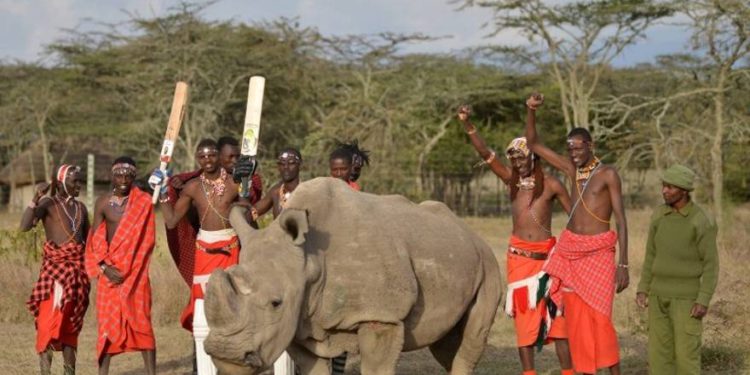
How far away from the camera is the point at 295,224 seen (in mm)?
5566

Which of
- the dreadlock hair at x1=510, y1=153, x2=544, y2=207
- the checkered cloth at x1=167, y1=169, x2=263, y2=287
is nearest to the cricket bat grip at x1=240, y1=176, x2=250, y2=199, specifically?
the checkered cloth at x1=167, y1=169, x2=263, y2=287

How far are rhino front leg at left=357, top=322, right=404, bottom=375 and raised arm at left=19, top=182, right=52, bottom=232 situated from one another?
11.4 feet

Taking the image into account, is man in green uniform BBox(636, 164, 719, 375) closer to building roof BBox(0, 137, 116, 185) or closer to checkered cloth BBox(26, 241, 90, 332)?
checkered cloth BBox(26, 241, 90, 332)

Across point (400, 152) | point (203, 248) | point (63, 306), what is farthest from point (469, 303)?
point (400, 152)

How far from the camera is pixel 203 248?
25.8ft

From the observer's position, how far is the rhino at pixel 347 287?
17.3 feet

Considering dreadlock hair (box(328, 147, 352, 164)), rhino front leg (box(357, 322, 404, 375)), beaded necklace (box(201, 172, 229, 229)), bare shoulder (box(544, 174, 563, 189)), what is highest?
dreadlock hair (box(328, 147, 352, 164))

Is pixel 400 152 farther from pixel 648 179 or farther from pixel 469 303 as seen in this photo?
pixel 469 303

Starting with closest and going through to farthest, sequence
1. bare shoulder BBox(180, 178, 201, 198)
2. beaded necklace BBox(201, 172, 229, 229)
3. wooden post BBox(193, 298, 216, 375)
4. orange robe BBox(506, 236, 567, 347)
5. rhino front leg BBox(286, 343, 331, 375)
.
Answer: rhino front leg BBox(286, 343, 331, 375), wooden post BBox(193, 298, 216, 375), orange robe BBox(506, 236, 567, 347), beaded necklace BBox(201, 172, 229, 229), bare shoulder BBox(180, 178, 201, 198)

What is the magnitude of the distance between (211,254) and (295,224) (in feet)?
7.89

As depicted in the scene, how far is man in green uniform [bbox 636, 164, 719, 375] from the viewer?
7.06 metres

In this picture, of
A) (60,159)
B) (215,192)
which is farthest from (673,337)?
(60,159)

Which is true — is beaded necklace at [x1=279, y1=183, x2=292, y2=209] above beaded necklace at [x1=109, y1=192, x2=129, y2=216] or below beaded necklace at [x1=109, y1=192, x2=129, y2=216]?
above

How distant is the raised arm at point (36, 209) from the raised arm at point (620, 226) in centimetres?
428
